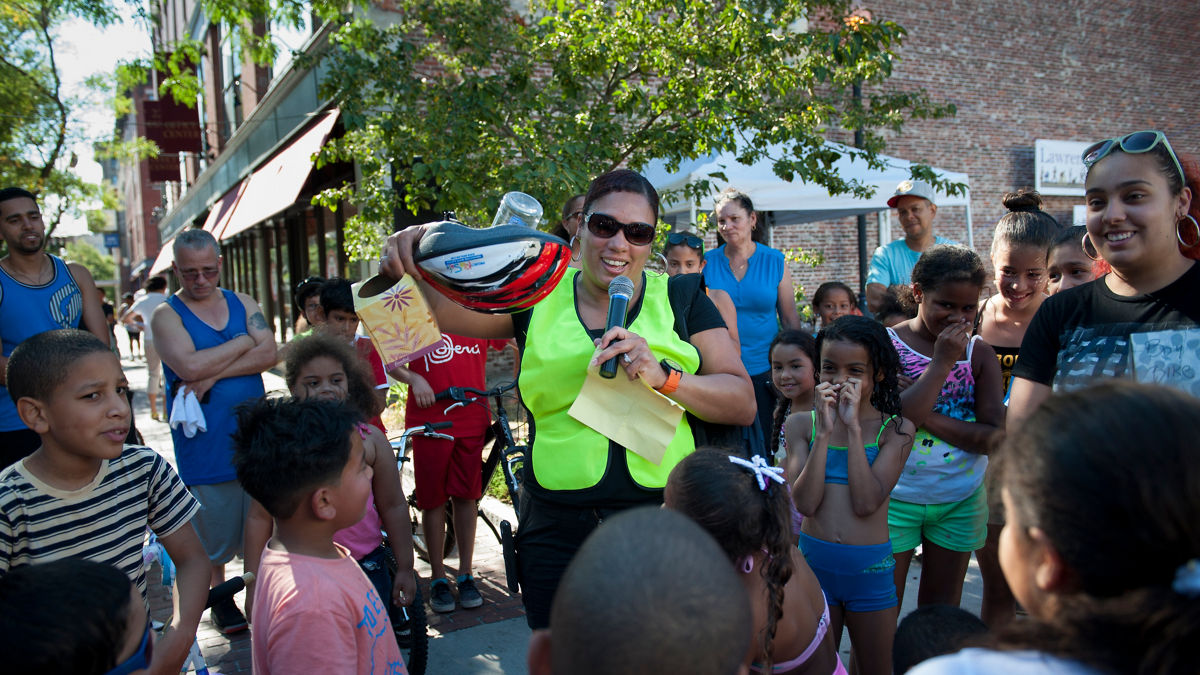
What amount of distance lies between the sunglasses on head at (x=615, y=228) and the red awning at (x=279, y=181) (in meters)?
6.90

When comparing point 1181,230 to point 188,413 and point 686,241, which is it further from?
point 188,413

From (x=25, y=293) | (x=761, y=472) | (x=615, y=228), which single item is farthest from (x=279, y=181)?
(x=761, y=472)

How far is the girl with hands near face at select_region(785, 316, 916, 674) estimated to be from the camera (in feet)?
9.07

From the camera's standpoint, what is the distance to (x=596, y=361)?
6.83 ft

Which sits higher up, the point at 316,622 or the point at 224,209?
the point at 224,209

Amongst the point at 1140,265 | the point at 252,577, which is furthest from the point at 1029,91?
the point at 252,577

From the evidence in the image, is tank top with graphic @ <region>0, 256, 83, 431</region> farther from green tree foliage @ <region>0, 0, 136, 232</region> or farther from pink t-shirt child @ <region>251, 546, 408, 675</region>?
green tree foliage @ <region>0, 0, 136, 232</region>

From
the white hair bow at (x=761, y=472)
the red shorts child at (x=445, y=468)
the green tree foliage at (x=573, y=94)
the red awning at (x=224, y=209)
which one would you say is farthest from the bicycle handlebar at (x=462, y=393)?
the red awning at (x=224, y=209)

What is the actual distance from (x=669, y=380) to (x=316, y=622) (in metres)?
1.10

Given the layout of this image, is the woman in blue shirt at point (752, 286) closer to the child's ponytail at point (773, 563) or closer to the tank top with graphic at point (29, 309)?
the child's ponytail at point (773, 563)

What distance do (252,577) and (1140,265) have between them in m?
2.74

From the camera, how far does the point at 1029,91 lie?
16453 mm

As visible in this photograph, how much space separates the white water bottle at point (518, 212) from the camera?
232cm

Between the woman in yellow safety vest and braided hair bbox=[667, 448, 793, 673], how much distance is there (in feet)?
0.65
